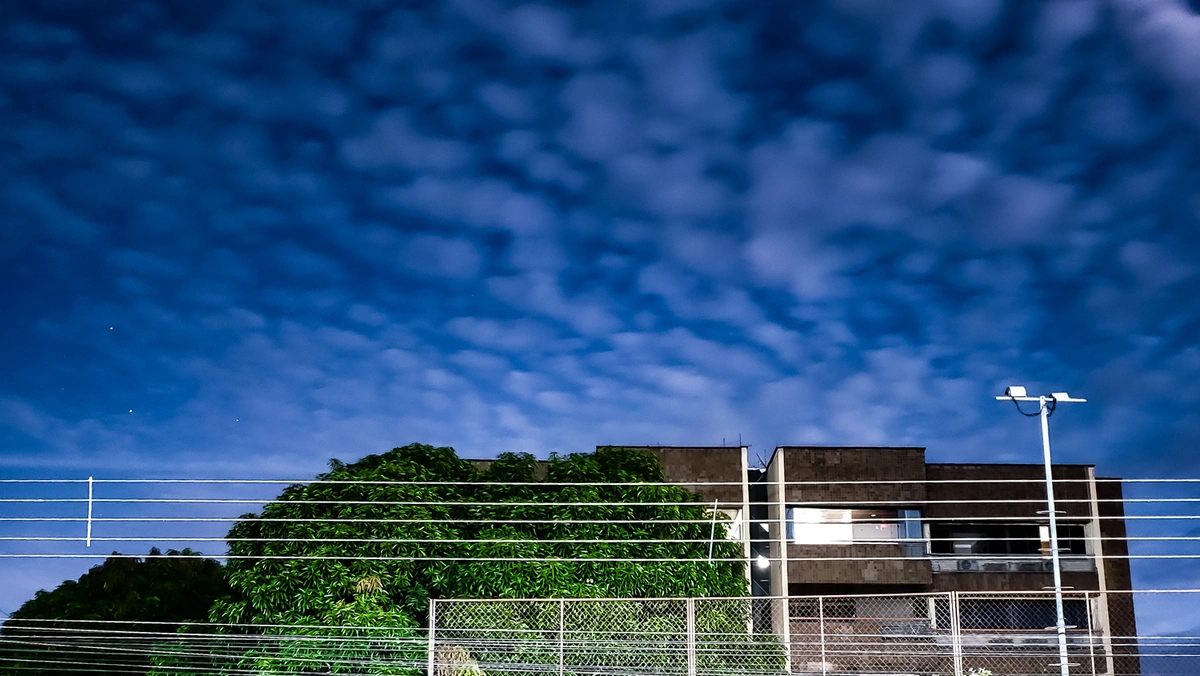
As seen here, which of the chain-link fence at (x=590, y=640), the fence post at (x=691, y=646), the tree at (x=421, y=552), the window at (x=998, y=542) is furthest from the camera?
the window at (x=998, y=542)

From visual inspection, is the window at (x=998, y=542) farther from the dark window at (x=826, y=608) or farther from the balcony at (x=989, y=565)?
the dark window at (x=826, y=608)

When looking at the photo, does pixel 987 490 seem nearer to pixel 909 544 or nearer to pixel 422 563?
pixel 909 544

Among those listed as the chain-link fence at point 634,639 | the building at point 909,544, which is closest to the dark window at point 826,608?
the building at point 909,544

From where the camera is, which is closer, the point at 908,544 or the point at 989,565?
Answer: the point at 908,544

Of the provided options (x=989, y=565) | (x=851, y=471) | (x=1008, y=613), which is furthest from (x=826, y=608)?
(x=1008, y=613)

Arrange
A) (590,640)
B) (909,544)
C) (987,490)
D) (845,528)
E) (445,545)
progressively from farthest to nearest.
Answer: (987,490)
(909,544)
(845,528)
(445,545)
(590,640)

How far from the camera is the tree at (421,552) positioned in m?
17.8

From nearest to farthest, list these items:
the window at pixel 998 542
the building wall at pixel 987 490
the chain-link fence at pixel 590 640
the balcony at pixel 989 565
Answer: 1. the chain-link fence at pixel 590 640
2. the building wall at pixel 987 490
3. the balcony at pixel 989 565
4. the window at pixel 998 542

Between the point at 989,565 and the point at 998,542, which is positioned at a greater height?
the point at 998,542

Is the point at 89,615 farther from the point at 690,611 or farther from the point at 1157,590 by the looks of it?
the point at 1157,590

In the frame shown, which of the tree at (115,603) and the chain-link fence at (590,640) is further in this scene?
the tree at (115,603)

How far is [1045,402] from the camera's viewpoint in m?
23.4

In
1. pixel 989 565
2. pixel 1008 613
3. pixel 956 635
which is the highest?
pixel 989 565

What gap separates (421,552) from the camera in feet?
64.0
